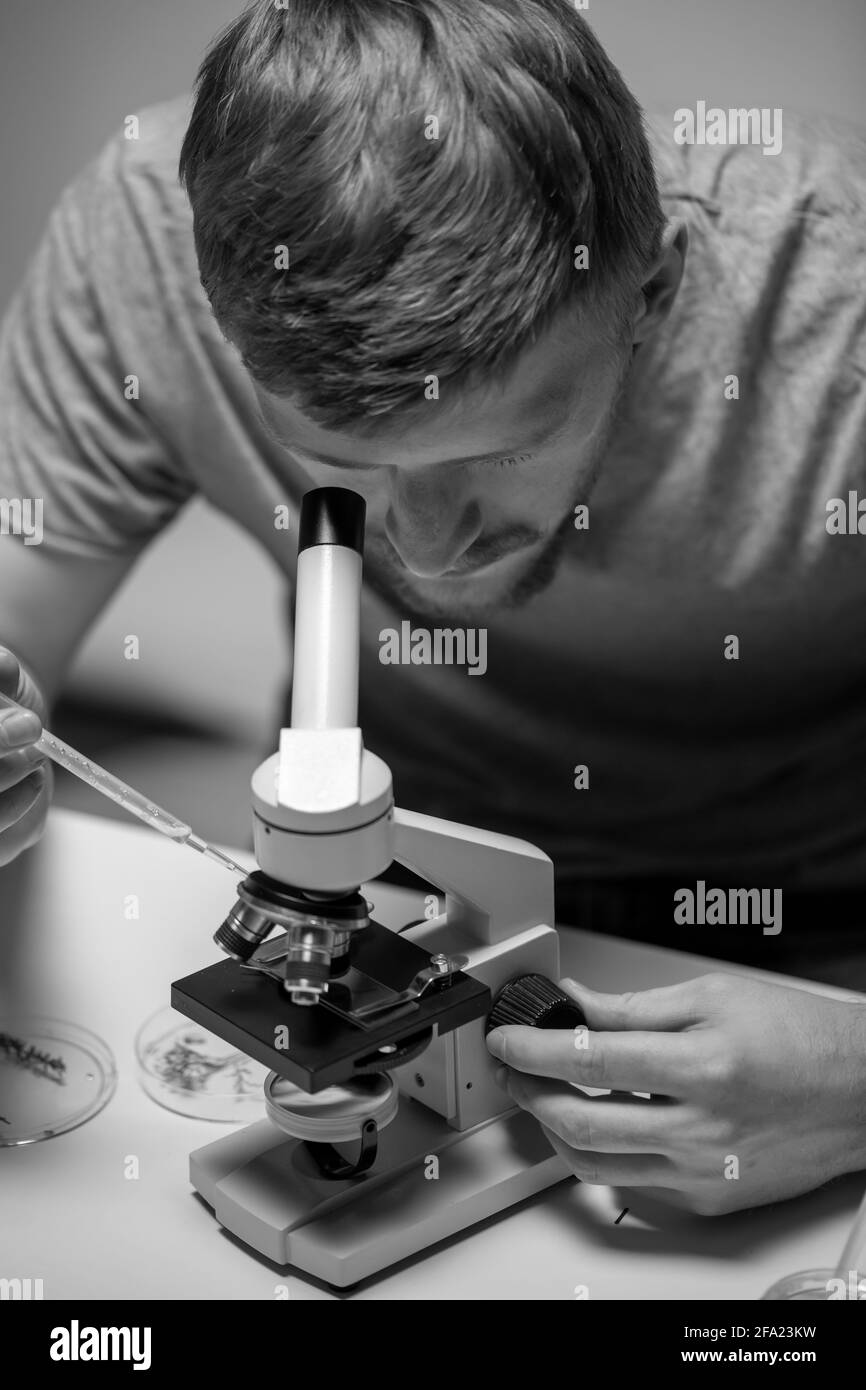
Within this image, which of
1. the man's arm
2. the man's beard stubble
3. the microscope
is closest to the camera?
the microscope

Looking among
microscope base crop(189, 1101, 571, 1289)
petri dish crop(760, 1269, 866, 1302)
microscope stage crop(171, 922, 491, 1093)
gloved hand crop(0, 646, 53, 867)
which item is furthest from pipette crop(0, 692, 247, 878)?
petri dish crop(760, 1269, 866, 1302)

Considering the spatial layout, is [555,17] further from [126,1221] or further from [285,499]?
[126,1221]

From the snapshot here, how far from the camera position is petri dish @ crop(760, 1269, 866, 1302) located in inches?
44.5

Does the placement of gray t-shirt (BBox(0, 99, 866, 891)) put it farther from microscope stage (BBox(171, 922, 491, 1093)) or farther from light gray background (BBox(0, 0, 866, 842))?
microscope stage (BBox(171, 922, 491, 1093))

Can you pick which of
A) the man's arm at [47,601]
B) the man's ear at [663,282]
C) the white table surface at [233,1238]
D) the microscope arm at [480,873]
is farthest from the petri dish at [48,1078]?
the man's ear at [663,282]

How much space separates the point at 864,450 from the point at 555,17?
2.10 feet

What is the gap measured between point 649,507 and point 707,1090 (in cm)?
74

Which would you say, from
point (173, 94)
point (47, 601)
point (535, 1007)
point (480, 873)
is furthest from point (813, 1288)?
point (173, 94)

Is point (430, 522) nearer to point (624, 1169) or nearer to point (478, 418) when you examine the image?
point (478, 418)

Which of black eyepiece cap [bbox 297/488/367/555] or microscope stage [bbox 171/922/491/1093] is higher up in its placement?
black eyepiece cap [bbox 297/488/367/555]

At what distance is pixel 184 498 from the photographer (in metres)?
2.03

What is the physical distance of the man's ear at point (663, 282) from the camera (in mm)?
1378

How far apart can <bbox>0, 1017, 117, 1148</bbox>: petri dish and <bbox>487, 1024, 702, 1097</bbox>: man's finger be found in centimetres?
42
